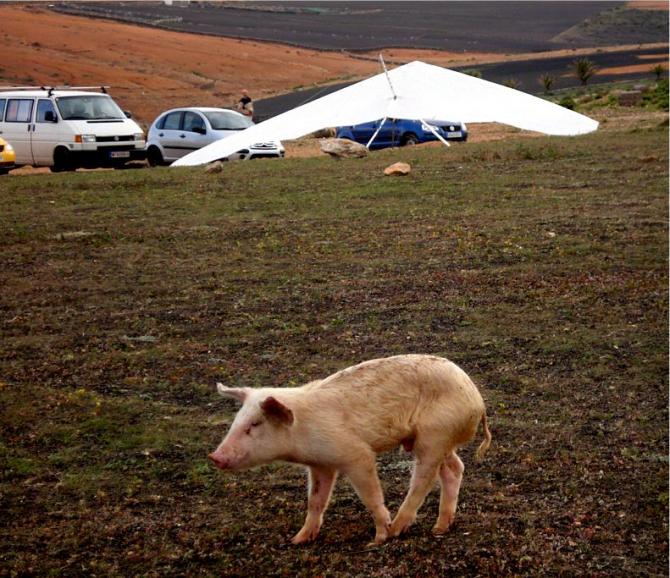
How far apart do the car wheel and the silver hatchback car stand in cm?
471

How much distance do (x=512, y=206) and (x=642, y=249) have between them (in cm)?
397

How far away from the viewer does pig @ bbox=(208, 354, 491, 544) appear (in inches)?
209

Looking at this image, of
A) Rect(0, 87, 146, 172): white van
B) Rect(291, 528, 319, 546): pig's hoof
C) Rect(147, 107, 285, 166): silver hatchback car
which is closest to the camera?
Rect(291, 528, 319, 546): pig's hoof

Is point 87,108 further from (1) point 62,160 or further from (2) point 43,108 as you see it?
(1) point 62,160

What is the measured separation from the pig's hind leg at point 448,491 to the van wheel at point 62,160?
75.9ft

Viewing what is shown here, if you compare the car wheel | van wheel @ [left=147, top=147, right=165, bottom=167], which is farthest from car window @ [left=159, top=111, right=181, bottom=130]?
the car wheel

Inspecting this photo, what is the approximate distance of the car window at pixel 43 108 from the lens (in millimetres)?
27469

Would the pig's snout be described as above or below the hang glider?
above

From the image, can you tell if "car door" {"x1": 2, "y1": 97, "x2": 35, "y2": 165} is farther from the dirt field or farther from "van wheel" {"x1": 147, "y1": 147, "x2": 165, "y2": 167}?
the dirt field

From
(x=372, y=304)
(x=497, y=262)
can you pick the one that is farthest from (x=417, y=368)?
(x=497, y=262)

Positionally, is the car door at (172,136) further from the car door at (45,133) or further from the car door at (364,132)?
the car door at (364,132)

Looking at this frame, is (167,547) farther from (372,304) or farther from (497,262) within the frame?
(497,262)

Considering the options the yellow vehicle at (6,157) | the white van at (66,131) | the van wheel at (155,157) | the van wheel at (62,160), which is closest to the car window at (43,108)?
the white van at (66,131)

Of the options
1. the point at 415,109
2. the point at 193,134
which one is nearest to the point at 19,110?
the point at 193,134
